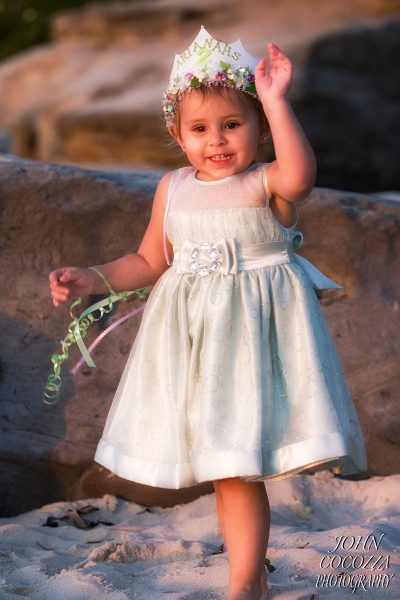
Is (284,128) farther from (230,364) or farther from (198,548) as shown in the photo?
(198,548)

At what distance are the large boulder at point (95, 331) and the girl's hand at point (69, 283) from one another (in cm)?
97

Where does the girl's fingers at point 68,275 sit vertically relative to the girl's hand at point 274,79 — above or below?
below

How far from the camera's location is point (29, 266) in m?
3.87

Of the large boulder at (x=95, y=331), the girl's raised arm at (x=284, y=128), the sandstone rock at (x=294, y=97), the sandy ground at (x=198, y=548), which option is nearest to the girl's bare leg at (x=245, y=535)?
the sandy ground at (x=198, y=548)

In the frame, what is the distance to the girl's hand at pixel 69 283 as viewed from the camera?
2.81 m

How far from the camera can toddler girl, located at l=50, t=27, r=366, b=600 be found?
2.55m

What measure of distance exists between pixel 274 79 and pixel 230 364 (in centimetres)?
74

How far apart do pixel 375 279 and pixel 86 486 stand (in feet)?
4.48

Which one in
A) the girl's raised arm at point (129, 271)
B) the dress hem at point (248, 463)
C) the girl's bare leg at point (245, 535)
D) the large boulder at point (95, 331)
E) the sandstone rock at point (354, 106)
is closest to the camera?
the dress hem at point (248, 463)

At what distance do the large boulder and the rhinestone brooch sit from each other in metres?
1.16

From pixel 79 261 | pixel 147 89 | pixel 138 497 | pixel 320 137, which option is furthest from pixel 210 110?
pixel 147 89

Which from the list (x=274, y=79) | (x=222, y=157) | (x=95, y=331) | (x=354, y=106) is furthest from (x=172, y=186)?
(x=354, y=106)

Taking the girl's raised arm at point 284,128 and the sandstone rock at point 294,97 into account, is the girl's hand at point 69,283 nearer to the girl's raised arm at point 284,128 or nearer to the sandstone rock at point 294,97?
the girl's raised arm at point 284,128

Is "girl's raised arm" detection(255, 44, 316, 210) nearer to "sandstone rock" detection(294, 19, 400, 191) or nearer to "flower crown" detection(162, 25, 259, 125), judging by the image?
"flower crown" detection(162, 25, 259, 125)
